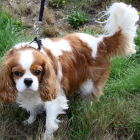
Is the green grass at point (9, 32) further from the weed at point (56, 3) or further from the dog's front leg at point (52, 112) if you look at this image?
the dog's front leg at point (52, 112)

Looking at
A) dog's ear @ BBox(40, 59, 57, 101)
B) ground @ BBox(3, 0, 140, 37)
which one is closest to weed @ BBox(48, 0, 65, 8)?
ground @ BBox(3, 0, 140, 37)

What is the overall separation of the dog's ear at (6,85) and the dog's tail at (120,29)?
3.96ft

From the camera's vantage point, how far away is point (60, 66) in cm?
210

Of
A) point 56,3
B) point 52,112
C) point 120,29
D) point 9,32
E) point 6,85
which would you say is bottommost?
point 52,112

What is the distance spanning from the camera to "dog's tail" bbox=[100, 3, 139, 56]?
2244 millimetres

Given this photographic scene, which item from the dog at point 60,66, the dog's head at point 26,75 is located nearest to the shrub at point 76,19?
Answer: the dog at point 60,66

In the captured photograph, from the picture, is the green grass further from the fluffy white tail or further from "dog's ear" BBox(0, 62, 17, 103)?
the fluffy white tail

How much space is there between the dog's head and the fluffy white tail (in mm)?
967

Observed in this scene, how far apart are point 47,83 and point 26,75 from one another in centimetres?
27

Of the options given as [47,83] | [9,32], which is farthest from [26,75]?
[9,32]

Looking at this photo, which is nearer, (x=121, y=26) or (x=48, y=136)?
(x=48, y=136)

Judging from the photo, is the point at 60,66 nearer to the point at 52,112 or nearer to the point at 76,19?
the point at 52,112

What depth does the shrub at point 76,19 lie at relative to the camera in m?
4.20

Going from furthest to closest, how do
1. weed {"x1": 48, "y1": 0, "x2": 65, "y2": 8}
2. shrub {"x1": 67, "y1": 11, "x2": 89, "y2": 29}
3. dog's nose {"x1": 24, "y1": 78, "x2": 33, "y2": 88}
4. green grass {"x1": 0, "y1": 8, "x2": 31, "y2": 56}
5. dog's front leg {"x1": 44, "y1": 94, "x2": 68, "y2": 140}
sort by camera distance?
weed {"x1": 48, "y1": 0, "x2": 65, "y2": 8} < shrub {"x1": 67, "y1": 11, "x2": 89, "y2": 29} < green grass {"x1": 0, "y1": 8, "x2": 31, "y2": 56} < dog's front leg {"x1": 44, "y1": 94, "x2": 68, "y2": 140} < dog's nose {"x1": 24, "y1": 78, "x2": 33, "y2": 88}
